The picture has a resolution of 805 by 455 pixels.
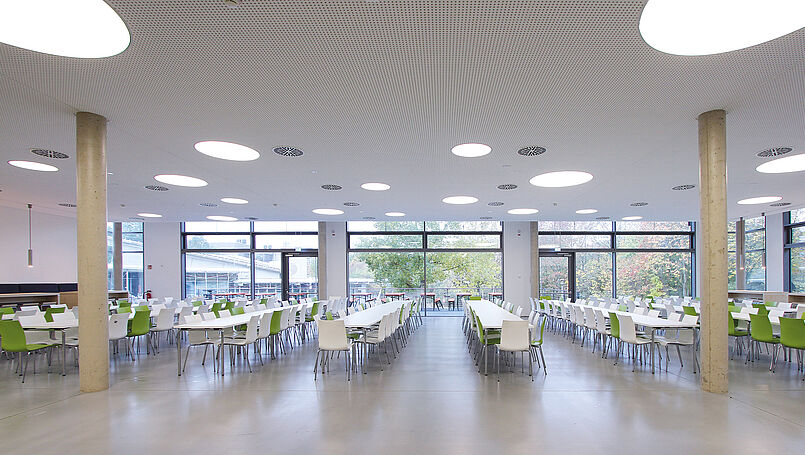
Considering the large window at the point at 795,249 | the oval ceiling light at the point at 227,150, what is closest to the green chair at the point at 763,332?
the oval ceiling light at the point at 227,150

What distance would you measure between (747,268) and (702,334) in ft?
48.4

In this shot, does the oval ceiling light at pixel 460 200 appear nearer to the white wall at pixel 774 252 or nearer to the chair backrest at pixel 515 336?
the chair backrest at pixel 515 336

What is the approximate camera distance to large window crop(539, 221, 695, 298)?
18141mm

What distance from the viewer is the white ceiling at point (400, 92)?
11.4 feet

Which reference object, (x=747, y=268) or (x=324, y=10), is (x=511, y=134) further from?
(x=747, y=268)

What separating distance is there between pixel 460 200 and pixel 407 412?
7.58m

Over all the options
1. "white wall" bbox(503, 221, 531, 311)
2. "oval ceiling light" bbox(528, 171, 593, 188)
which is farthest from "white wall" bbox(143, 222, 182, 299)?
"oval ceiling light" bbox(528, 171, 593, 188)

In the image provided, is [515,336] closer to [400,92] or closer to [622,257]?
[400,92]

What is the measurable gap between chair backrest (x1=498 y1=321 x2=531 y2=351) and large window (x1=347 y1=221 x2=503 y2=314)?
450 inches

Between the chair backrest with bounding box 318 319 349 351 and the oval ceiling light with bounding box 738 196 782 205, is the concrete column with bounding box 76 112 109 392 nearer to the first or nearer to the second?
the chair backrest with bounding box 318 319 349 351

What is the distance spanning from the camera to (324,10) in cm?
331

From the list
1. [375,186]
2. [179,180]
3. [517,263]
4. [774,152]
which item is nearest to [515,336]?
[375,186]

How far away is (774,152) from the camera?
23.1 feet

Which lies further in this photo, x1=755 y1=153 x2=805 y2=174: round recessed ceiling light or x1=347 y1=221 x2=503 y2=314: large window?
x1=347 y1=221 x2=503 y2=314: large window
